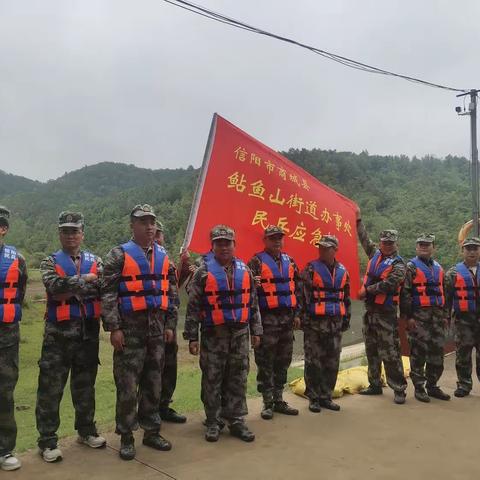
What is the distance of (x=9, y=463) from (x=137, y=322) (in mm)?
1345

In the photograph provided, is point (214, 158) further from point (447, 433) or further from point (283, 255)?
point (447, 433)

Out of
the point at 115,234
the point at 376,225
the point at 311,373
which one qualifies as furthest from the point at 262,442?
the point at 115,234

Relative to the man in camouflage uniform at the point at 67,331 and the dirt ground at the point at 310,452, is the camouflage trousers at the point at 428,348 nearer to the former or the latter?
the dirt ground at the point at 310,452

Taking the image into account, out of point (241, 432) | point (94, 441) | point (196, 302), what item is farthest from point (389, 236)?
point (94, 441)

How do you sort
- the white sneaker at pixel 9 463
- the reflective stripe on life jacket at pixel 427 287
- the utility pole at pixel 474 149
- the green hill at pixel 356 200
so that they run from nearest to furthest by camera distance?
the white sneaker at pixel 9 463 → the reflective stripe on life jacket at pixel 427 287 → the utility pole at pixel 474 149 → the green hill at pixel 356 200

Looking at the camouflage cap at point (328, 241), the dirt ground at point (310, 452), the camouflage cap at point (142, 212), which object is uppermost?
the camouflage cap at point (142, 212)

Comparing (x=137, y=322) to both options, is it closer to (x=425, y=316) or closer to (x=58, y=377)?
(x=58, y=377)

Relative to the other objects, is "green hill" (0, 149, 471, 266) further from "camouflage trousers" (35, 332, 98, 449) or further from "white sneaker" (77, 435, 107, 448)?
"camouflage trousers" (35, 332, 98, 449)

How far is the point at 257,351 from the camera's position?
5.25 m

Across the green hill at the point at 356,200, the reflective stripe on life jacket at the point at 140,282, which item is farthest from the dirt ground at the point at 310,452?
the green hill at the point at 356,200

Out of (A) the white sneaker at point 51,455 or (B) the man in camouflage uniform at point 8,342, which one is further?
(A) the white sneaker at point 51,455

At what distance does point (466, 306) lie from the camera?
20.5 ft

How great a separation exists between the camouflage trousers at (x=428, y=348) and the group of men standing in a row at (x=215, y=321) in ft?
0.04

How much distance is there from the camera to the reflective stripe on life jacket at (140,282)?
4078 millimetres
